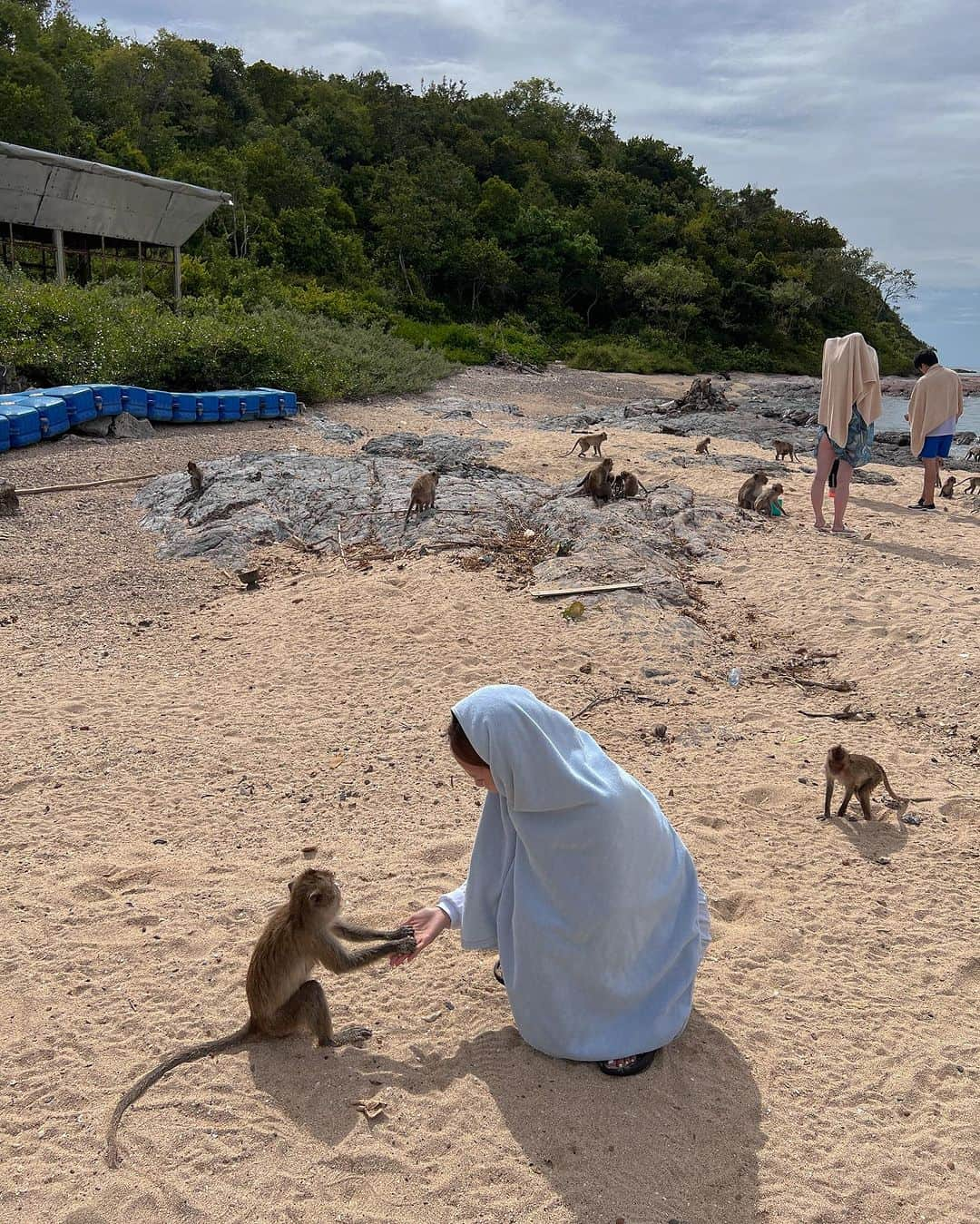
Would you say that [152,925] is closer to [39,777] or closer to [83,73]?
[39,777]

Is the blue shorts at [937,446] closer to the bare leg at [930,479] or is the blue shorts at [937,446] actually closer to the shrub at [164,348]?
the bare leg at [930,479]

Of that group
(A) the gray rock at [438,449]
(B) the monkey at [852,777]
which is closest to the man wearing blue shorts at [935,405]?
(A) the gray rock at [438,449]

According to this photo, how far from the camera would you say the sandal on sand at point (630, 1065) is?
333cm

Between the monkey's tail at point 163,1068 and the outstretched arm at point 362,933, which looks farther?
the outstretched arm at point 362,933

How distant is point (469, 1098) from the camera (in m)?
3.30

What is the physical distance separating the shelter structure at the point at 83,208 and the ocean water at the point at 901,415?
20298 mm

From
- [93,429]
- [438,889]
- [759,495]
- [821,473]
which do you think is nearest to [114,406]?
[93,429]

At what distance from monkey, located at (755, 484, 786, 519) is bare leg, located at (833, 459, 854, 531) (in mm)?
779

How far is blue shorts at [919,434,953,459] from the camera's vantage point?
1259 cm

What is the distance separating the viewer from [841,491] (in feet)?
36.9

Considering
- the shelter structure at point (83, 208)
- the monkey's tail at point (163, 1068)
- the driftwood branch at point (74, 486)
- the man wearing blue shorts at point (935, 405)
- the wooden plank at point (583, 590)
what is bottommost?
the monkey's tail at point (163, 1068)

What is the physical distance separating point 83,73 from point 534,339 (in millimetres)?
23137

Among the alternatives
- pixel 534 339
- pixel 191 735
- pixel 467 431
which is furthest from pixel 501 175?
pixel 191 735

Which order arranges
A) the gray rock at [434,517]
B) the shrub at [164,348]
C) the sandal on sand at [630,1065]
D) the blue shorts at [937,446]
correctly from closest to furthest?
the sandal on sand at [630,1065]
the gray rock at [434,517]
the blue shorts at [937,446]
the shrub at [164,348]
